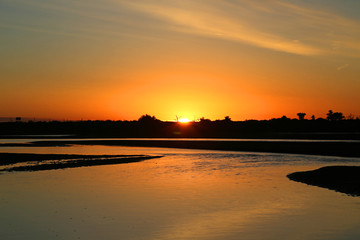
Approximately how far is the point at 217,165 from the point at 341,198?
2002 centimetres

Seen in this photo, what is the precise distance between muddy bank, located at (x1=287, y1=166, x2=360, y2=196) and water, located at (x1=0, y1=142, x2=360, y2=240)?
3.28 feet

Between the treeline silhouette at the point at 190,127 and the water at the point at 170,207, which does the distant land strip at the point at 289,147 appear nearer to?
the water at the point at 170,207

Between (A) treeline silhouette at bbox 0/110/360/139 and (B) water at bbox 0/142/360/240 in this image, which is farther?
(A) treeline silhouette at bbox 0/110/360/139

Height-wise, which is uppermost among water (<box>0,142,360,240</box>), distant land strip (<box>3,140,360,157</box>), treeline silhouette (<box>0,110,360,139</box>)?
treeline silhouette (<box>0,110,360,139</box>)

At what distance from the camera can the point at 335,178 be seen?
30.9 meters

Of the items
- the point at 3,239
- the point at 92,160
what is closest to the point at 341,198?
the point at 3,239

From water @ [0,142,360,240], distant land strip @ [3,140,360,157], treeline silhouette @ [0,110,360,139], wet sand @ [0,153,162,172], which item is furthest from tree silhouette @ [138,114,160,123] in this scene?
water @ [0,142,360,240]

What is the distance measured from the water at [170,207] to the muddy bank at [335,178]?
999 millimetres

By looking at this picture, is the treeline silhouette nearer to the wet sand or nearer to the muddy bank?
the wet sand

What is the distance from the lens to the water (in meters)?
16.8

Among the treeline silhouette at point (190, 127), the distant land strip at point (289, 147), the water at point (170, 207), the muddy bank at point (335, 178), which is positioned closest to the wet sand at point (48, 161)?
the water at point (170, 207)

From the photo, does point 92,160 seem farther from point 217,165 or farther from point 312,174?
point 312,174

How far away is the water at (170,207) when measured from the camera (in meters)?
16.8

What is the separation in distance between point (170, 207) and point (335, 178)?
14249 millimetres
